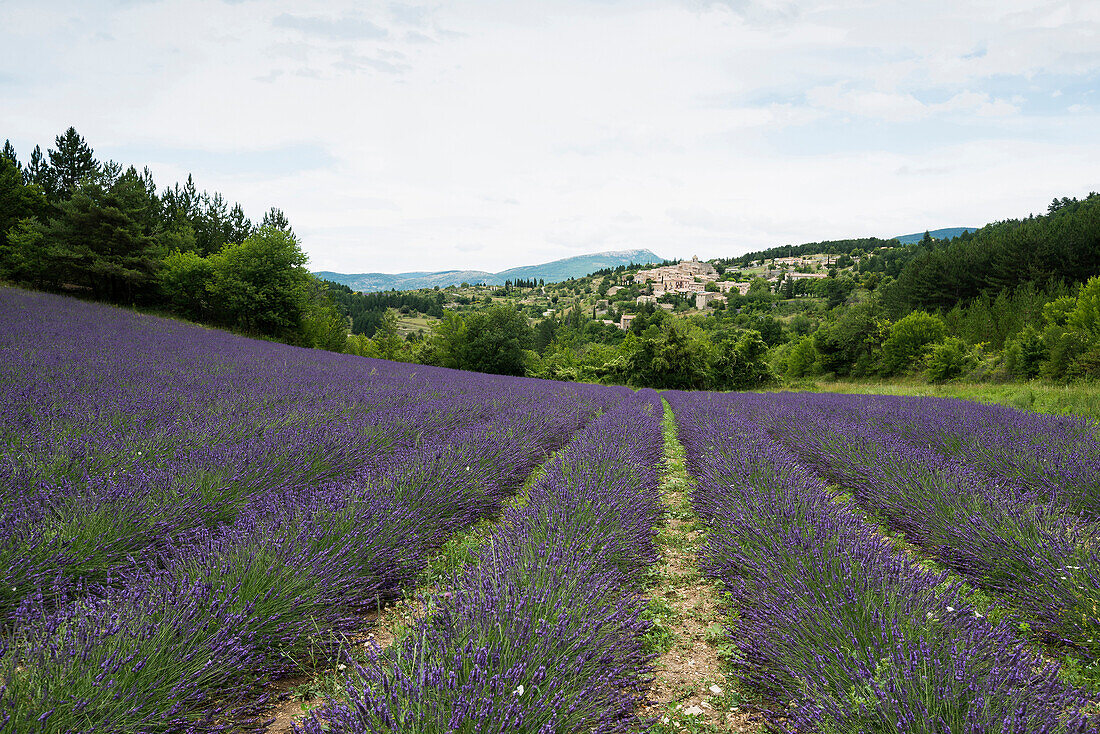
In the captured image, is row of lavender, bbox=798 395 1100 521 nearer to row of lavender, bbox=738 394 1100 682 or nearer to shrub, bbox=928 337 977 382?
row of lavender, bbox=738 394 1100 682

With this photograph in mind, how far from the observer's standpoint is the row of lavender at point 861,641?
1385mm

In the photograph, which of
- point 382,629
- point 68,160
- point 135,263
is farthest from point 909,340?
point 68,160

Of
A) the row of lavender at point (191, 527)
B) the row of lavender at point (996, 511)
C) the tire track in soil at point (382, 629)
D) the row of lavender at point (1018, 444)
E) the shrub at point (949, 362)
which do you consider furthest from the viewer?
the shrub at point (949, 362)


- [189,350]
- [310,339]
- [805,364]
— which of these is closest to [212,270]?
[310,339]

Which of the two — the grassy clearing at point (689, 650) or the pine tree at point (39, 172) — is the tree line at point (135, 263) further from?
the grassy clearing at point (689, 650)

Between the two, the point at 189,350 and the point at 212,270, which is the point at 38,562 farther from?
the point at 212,270

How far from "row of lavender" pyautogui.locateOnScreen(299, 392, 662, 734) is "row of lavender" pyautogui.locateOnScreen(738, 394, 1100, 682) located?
6.68 feet

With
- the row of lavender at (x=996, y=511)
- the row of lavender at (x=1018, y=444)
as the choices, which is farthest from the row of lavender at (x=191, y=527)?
the row of lavender at (x=1018, y=444)

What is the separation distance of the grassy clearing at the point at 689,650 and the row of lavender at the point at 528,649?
12 centimetres

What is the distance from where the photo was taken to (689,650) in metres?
2.33

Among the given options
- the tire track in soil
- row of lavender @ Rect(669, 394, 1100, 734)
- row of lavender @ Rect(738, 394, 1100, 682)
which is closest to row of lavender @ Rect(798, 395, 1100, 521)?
row of lavender @ Rect(738, 394, 1100, 682)

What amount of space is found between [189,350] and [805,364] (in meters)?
46.3

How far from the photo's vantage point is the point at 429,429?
5.90 meters

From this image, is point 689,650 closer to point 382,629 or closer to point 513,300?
point 382,629
